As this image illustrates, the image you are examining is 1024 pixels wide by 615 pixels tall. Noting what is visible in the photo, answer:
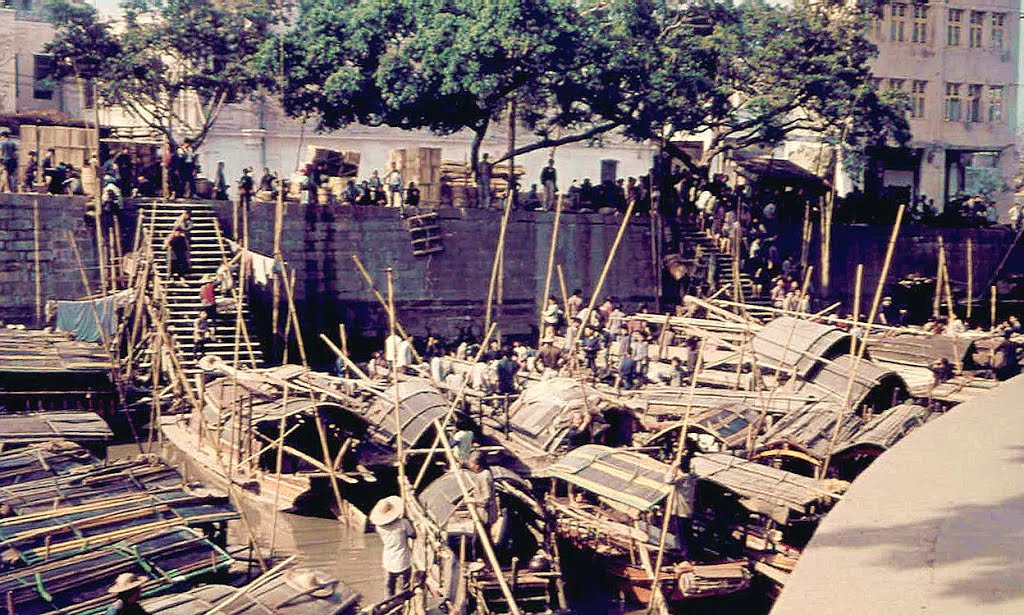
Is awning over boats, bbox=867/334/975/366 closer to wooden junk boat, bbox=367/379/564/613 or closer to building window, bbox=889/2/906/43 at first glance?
wooden junk boat, bbox=367/379/564/613

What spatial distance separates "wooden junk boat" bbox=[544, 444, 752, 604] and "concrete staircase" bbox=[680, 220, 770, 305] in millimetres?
14652

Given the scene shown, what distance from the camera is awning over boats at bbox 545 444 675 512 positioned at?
11945 mm

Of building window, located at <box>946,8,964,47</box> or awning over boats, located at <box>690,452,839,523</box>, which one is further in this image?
building window, located at <box>946,8,964,47</box>

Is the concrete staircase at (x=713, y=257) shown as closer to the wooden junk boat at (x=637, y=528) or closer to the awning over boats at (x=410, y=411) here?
the awning over boats at (x=410, y=411)

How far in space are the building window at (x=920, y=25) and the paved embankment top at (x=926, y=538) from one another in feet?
94.2

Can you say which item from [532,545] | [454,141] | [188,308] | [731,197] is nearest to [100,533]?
[532,545]

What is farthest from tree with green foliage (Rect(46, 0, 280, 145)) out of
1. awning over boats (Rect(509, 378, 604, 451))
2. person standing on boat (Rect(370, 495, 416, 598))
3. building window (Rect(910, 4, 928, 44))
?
person standing on boat (Rect(370, 495, 416, 598))

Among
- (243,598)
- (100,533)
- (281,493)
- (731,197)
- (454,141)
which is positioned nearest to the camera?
(243,598)

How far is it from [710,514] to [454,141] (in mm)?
26239

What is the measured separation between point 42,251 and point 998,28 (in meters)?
30.5

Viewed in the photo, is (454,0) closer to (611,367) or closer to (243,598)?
(611,367)

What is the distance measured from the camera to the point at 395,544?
1039cm

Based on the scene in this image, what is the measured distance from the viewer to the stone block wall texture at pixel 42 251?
2092cm

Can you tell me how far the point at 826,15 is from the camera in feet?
101
